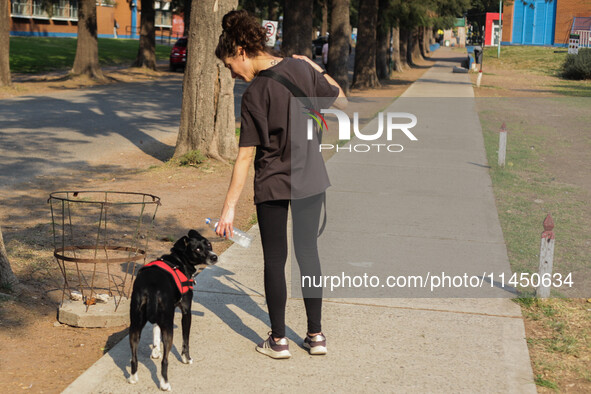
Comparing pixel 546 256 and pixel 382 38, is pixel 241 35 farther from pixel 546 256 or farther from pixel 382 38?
pixel 382 38

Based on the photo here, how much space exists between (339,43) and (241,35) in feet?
79.9

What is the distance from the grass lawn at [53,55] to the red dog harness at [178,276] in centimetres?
3167

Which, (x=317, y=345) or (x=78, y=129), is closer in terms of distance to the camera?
(x=317, y=345)

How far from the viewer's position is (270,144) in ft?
14.1

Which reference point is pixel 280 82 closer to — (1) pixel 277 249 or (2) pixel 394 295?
(1) pixel 277 249

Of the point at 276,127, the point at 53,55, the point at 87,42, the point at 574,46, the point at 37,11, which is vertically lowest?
the point at 276,127

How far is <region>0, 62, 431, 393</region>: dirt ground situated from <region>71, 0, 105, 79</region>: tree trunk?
15281 mm

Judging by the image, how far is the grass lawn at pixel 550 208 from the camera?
493 cm

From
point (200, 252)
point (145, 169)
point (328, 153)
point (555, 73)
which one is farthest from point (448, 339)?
point (555, 73)

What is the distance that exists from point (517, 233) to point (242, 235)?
471 cm

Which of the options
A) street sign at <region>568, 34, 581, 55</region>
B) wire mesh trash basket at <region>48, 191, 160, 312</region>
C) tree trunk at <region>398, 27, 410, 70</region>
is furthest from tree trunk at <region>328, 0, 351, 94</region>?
tree trunk at <region>398, 27, 410, 70</region>

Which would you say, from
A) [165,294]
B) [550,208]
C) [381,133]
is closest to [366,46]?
[381,133]

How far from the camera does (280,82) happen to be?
422 centimetres

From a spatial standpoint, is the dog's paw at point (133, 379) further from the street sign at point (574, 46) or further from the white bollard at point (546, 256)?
the street sign at point (574, 46)
